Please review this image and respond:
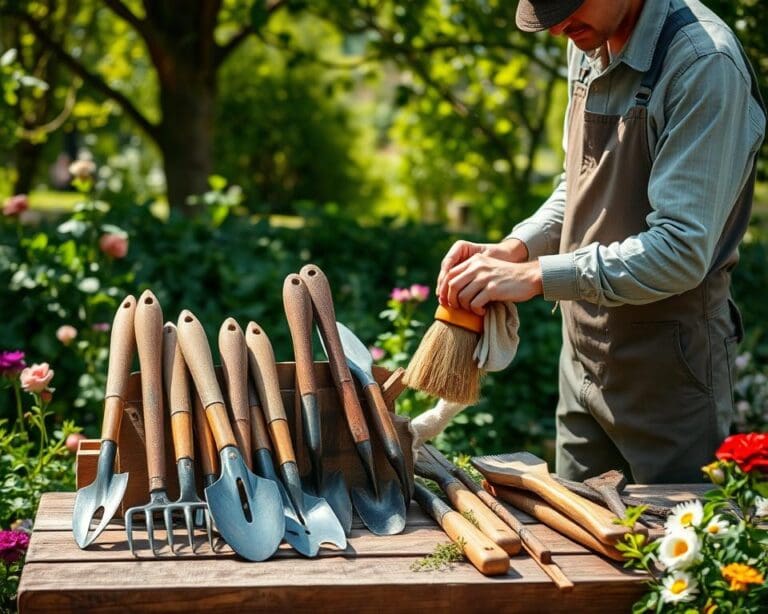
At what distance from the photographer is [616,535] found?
165cm

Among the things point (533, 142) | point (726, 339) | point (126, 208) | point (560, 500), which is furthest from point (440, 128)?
point (560, 500)

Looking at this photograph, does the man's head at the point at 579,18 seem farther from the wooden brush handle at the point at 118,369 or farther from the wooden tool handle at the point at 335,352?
the wooden brush handle at the point at 118,369

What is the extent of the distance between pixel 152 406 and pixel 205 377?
104mm

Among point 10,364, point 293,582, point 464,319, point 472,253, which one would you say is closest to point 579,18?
point 472,253

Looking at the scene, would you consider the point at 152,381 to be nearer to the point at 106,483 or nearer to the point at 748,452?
the point at 106,483

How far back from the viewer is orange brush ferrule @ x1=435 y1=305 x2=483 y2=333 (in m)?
1.98

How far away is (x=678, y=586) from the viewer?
5.08 feet

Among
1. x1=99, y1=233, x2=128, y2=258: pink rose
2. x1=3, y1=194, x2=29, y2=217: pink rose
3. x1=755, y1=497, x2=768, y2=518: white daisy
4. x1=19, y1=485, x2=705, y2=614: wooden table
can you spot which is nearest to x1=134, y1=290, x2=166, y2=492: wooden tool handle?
x1=19, y1=485, x2=705, y2=614: wooden table

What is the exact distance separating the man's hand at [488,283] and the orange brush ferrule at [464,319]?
15 mm

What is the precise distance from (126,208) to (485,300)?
10.5ft

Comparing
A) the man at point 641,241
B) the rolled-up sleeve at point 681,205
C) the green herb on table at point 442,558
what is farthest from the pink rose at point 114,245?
the green herb on table at point 442,558

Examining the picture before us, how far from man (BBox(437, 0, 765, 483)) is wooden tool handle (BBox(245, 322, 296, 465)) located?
1.14 ft

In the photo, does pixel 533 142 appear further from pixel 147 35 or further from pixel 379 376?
pixel 379 376

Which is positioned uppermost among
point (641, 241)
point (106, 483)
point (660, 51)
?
point (660, 51)
